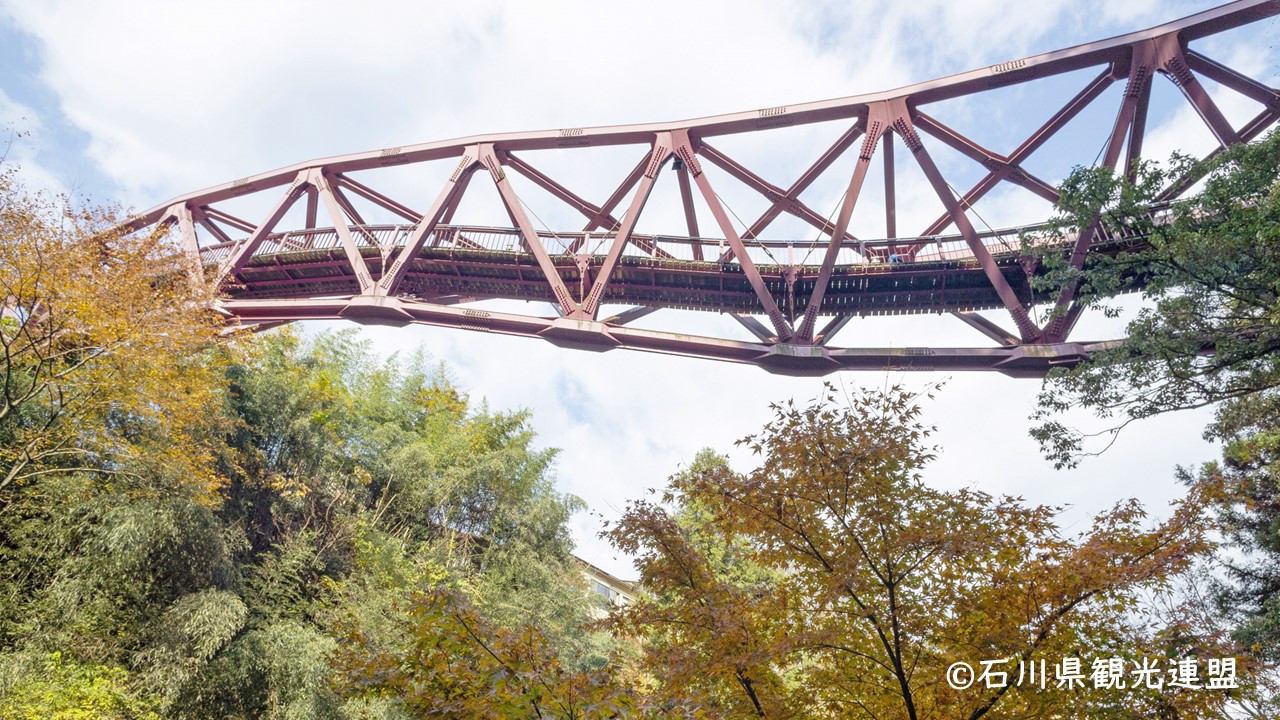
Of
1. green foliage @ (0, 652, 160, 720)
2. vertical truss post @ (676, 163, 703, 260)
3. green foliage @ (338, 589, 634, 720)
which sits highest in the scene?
vertical truss post @ (676, 163, 703, 260)

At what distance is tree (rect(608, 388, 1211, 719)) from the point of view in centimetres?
441

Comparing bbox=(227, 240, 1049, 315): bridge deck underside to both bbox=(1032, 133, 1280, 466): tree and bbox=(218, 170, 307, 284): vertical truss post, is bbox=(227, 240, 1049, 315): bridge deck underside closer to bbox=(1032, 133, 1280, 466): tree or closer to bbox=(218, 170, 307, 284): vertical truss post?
bbox=(218, 170, 307, 284): vertical truss post

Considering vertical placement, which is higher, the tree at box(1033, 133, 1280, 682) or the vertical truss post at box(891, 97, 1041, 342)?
the vertical truss post at box(891, 97, 1041, 342)

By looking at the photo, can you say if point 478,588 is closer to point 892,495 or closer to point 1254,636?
point 892,495

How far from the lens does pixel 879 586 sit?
15.5ft

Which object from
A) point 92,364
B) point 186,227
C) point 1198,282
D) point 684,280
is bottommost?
point 92,364

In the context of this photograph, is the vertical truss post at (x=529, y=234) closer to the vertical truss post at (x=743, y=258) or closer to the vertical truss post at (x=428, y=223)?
the vertical truss post at (x=428, y=223)

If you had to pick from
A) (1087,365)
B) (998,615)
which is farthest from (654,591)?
(1087,365)

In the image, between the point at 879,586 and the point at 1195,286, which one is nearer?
the point at 879,586

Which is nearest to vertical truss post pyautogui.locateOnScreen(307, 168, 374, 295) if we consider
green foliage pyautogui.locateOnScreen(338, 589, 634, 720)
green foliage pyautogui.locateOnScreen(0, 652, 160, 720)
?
green foliage pyautogui.locateOnScreen(0, 652, 160, 720)

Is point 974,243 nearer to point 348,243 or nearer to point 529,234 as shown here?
point 529,234

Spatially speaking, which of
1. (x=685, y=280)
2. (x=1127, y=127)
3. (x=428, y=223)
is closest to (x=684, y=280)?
(x=685, y=280)

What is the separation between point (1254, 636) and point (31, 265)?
17.1 meters

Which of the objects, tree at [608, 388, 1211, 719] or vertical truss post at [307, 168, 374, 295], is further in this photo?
vertical truss post at [307, 168, 374, 295]
